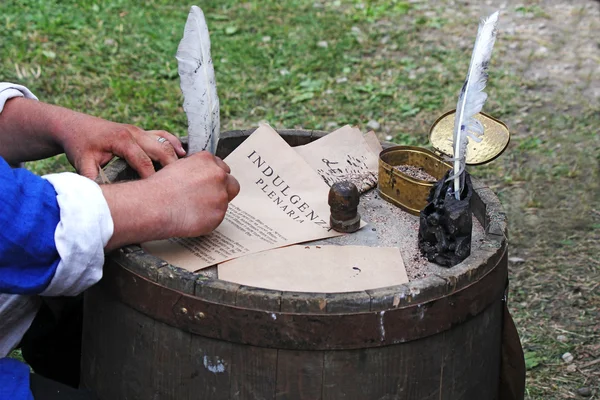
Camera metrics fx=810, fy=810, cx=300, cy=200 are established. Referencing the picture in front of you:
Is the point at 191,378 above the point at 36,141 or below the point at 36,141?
below

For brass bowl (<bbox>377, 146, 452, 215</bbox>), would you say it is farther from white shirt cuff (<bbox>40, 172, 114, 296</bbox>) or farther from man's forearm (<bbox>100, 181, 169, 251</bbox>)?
white shirt cuff (<bbox>40, 172, 114, 296</bbox>)

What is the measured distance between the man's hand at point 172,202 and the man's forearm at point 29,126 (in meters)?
0.45

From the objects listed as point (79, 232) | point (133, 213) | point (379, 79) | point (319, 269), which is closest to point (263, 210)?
point (319, 269)

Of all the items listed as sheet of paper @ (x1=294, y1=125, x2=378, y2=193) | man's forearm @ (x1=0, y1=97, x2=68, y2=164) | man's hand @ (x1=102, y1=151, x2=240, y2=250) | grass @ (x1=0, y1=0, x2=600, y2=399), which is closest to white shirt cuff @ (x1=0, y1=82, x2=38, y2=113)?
man's forearm @ (x1=0, y1=97, x2=68, y2=164)

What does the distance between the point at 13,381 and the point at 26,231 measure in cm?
35

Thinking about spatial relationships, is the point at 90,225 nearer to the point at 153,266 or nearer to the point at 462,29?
the point at 153,266

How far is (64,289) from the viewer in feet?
Answer: 4.84

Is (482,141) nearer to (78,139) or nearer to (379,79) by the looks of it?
(78,139)

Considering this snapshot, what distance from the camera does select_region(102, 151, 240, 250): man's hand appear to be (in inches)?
58.5

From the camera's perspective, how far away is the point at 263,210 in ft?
6.07

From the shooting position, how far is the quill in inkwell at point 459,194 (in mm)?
1624

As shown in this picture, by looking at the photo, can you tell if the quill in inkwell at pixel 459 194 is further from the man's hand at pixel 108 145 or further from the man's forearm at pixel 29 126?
the man's forearm at pixel 29 126

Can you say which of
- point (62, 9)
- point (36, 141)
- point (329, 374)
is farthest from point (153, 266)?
point (62, 9)

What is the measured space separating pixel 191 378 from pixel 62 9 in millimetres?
4446
